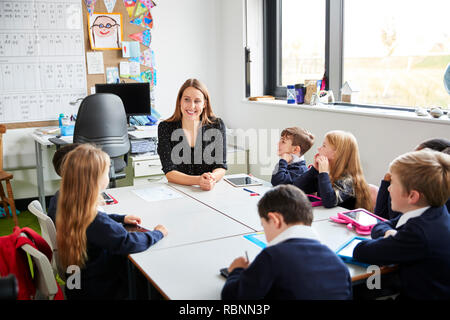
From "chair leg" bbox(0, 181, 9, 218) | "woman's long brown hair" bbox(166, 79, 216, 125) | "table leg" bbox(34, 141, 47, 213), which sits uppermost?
"woman's long brown hair" bbox(166, 79, 216, 125)

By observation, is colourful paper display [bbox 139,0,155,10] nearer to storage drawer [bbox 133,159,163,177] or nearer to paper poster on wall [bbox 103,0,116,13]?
paper poster on wall [bbox 103,0,116,13]

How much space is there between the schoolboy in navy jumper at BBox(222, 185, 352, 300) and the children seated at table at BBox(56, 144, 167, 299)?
0.50m

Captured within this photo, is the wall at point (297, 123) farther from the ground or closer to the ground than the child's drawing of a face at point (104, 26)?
closer to the ground

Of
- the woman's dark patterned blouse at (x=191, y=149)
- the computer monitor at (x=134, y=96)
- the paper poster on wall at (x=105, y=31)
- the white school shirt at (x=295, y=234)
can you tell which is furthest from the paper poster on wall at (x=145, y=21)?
the white school shirt at (x=295, y=234)

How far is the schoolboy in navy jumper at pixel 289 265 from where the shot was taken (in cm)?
130

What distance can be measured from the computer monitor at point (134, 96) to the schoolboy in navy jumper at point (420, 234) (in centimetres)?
334

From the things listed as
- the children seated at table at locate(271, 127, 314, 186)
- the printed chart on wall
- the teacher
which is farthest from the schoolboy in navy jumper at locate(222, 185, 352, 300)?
the printed chart on wall

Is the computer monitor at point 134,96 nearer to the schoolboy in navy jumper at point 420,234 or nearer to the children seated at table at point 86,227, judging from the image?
the children seated at table at point 86,227

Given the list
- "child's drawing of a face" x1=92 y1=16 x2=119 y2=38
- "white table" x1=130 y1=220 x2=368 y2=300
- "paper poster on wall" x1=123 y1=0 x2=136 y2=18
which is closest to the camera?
"white table" x1=130 y1=220 x2=368 y2=300

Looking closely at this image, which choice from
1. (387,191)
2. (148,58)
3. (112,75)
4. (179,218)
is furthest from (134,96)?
(387,191)

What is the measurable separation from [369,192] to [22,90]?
11.0 ft

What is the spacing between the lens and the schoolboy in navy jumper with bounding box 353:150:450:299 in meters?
1.53
